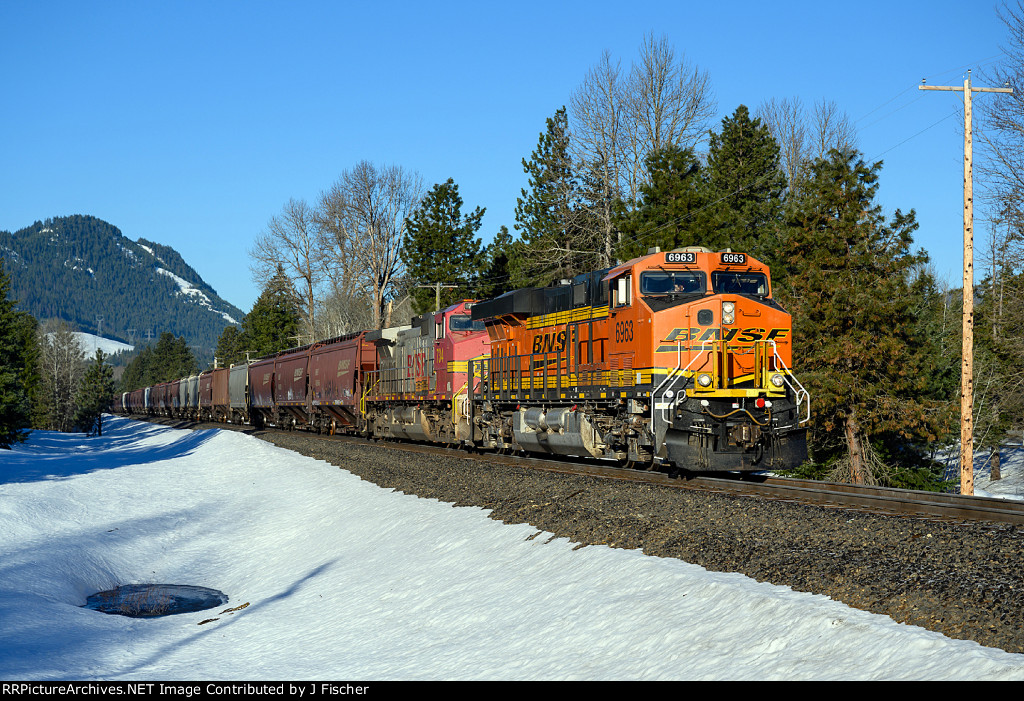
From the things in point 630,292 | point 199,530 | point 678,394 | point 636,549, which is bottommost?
point 199,530

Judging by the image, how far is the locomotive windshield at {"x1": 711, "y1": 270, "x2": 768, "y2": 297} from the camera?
53.6ft

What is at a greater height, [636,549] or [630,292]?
[630,292]

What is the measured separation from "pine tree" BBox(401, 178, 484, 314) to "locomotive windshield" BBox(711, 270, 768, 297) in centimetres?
4101

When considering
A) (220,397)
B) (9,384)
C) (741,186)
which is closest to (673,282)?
(741,186)

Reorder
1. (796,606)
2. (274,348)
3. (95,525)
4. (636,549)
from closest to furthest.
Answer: (796,606), (636,549), (95,525), (274,348)

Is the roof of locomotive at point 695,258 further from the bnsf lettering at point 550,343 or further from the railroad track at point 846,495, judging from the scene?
the railroad track at point 846,495

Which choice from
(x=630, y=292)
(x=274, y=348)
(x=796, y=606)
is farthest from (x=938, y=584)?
(x=274, y=348)

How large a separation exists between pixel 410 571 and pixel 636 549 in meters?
3.99

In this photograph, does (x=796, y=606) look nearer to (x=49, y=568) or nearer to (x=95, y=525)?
(x=49, y=568)

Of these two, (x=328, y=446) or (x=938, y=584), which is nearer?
(x=938, y=584)

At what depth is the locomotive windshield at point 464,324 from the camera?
1033 inches

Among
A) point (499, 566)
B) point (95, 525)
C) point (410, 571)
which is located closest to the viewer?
point (499, 566)

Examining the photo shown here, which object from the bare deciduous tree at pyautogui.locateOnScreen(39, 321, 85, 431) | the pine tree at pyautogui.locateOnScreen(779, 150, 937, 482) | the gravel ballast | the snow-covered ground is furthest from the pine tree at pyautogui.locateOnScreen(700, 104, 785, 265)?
the bare deciduous tree at pyautogui.locateOnScreen(39, 321, 85, 431)

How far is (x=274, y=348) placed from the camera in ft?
354
